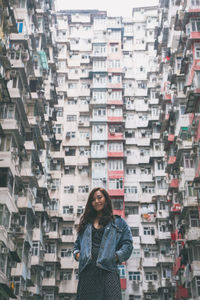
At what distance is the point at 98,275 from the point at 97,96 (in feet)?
121

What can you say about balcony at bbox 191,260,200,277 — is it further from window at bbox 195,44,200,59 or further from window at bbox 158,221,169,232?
window at bbox 195,44,200,59

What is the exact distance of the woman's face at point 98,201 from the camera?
4504mm

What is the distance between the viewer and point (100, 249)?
4.12 m

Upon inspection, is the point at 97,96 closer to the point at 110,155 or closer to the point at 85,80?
the point at 85,80

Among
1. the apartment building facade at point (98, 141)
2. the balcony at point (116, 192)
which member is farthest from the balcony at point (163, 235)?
the balcony at point (116, 192)

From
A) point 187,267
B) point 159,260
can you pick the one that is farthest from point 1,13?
point 159,260

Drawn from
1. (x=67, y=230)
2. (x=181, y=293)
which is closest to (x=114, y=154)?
→ (x=67, y=230)

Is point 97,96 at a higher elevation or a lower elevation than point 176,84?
lower

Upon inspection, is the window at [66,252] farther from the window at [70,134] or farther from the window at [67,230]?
the window at [70,134]

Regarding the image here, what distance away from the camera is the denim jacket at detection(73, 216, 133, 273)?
4.05m

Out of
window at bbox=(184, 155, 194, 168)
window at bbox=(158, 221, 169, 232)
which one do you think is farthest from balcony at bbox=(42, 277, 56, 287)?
window at bbox=(184, 155, 194, 168)

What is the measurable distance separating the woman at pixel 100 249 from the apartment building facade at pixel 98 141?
1622cm

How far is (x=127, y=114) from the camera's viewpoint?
4094 cm

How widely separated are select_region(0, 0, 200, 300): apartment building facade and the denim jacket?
16.4 m
